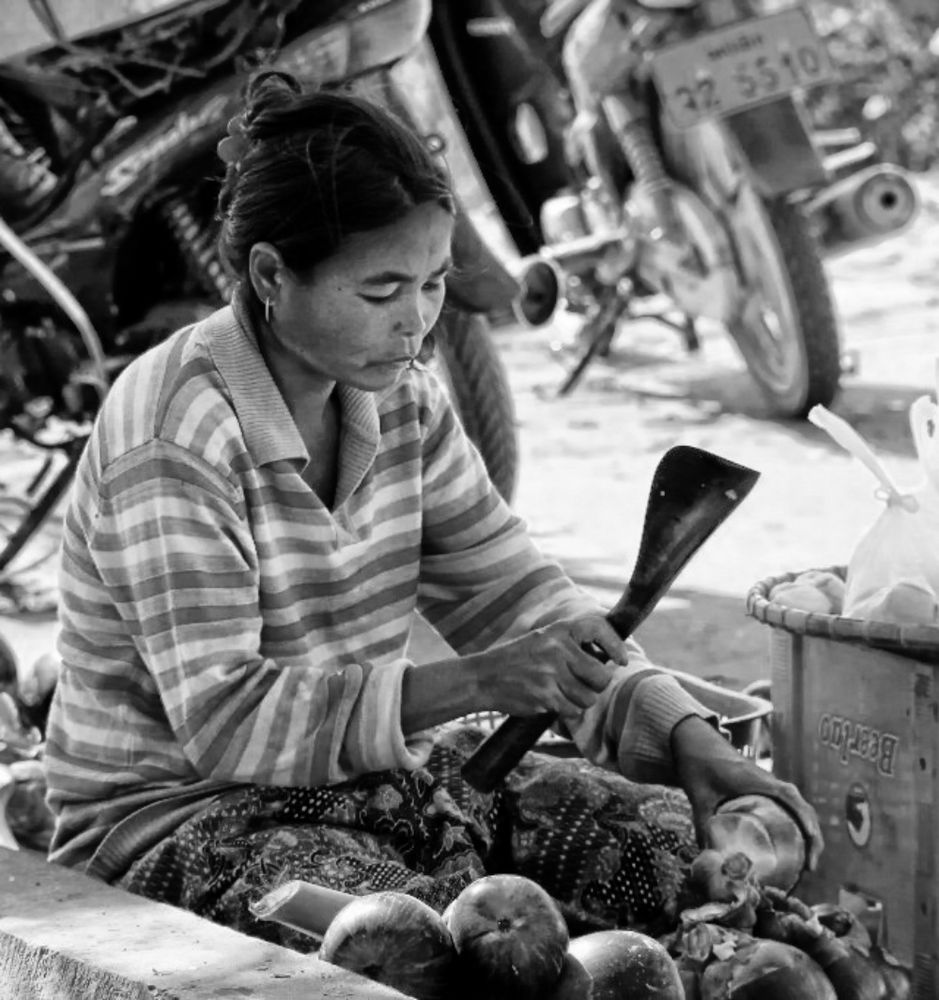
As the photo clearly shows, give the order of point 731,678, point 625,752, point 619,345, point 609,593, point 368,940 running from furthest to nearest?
point 619,345, point 609,593, point 731,678, point 625,752, point 368,940

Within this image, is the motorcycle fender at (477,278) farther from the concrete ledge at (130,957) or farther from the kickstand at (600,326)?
the kickstand at (600,326)

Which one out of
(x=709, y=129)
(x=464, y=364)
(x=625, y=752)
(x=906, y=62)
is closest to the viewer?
(x=625, y=752)

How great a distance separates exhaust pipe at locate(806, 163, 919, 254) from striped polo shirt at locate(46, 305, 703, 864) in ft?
14.8

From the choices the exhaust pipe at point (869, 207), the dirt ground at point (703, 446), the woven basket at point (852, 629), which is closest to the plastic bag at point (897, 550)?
the woven basket at point (852, 629)

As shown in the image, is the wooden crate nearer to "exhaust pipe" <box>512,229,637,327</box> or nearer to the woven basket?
the woven basket

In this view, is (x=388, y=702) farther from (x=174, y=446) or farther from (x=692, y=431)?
(x=692, y=431)

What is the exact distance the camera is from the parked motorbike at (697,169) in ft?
23.0

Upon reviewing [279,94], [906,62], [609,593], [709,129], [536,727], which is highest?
[279,94]

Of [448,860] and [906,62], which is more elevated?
[448,860]

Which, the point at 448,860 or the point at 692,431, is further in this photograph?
the point at 692,431

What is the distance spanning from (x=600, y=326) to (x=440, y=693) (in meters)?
5.62

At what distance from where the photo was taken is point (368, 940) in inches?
90.1

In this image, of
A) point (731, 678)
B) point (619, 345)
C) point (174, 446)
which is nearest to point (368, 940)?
point (174, 446)

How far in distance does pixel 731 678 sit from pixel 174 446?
6.94ft
